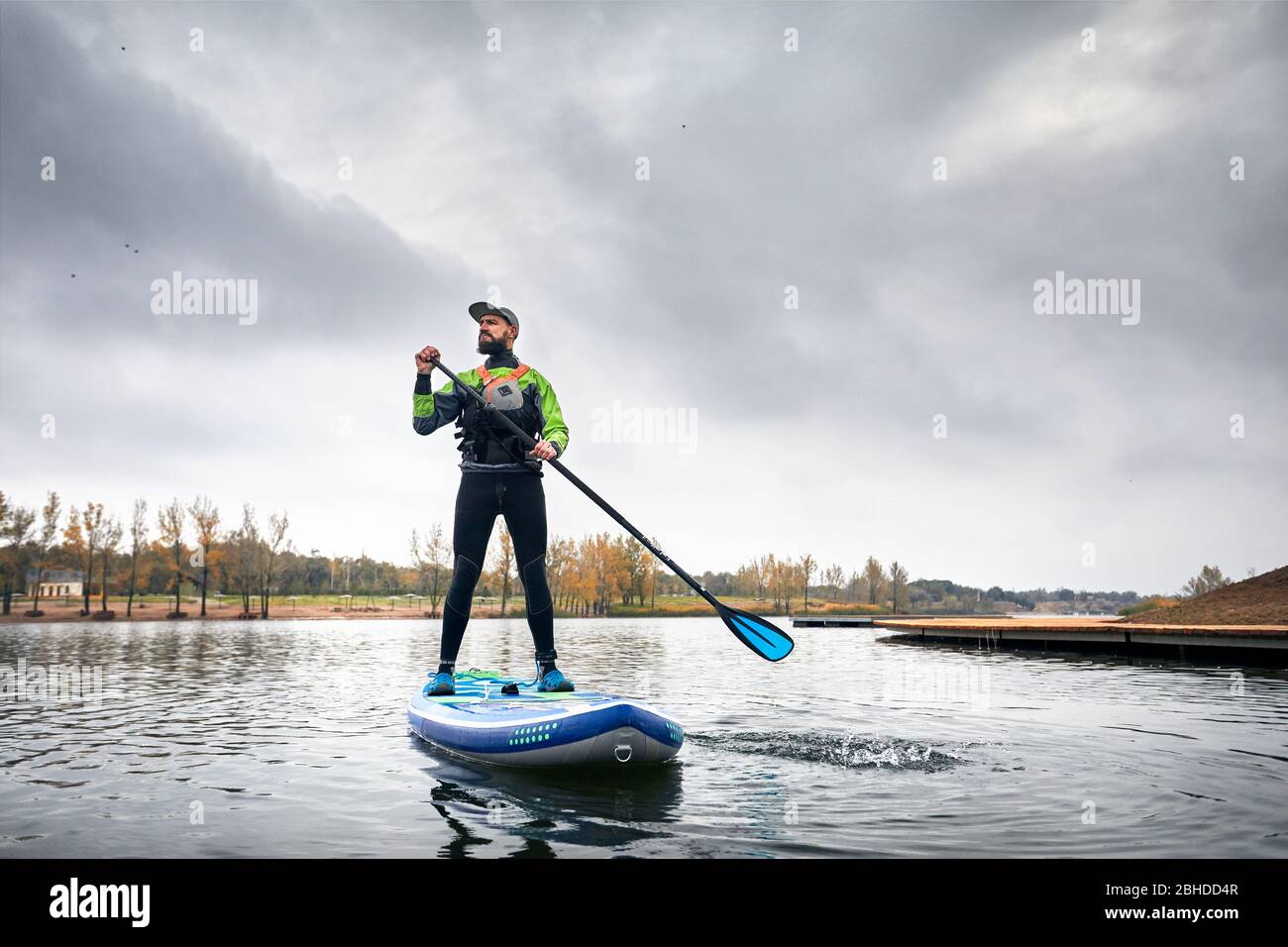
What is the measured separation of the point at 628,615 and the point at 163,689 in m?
89.8

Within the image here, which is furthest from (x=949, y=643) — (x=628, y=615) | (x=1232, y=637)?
(x=628, y=615)

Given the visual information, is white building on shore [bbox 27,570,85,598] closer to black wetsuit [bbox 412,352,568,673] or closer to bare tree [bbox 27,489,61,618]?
bare tree [bbox 27,489,61,618]

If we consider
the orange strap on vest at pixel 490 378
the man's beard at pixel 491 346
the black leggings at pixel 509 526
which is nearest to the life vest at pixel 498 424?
the orange strap on vest at pixel 490 378

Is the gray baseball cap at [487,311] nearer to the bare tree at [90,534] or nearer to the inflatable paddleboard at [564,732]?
the inflatable paddleboard at [564,732]

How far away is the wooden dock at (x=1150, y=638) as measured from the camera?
21219 millimetres

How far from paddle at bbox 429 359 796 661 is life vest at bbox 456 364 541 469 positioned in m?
0.10

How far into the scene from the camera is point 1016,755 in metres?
7.90

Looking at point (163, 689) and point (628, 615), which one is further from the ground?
point (163, 689)

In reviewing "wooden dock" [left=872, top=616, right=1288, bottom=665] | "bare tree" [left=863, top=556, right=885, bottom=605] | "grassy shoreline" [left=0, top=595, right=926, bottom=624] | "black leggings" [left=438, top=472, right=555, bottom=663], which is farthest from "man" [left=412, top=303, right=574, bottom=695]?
"bare tree" [left=863, top=556, right=885, bottom=605]

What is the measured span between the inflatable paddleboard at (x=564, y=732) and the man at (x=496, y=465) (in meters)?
0.92

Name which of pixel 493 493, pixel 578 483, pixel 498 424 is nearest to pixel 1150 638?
pixel 578 483

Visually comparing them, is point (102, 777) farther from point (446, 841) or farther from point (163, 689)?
point (163, 689)

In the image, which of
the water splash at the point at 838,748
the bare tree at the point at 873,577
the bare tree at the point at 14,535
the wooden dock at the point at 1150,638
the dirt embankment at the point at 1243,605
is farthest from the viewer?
the bare tree at the point at 873,577

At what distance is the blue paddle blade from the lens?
863 centimetres
